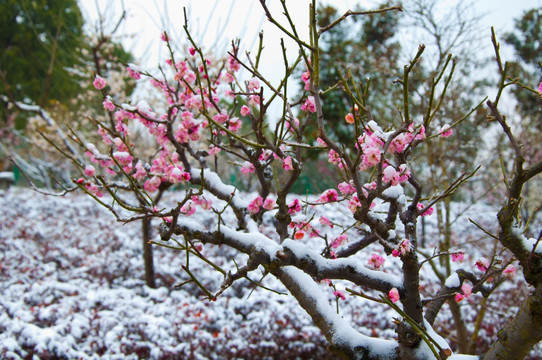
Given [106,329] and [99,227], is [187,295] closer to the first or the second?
[106,329]

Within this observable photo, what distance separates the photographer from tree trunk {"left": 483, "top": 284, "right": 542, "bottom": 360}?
1.21 meters

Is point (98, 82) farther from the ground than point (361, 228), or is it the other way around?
point (98, 82)

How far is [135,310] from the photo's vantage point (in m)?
4.75

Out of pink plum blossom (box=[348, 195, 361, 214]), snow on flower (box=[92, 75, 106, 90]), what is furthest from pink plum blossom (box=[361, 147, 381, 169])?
snow on flower (box=[92, 75, 106, 90])

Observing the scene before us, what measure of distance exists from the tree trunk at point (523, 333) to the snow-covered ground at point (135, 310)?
5.47 feet

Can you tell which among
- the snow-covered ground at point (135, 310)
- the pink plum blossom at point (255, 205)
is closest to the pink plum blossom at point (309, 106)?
the pink plum blossom at point (255, 205)

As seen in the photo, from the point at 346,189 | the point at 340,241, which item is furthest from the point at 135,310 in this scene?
the point at 346,189

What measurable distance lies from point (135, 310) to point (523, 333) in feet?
14.7

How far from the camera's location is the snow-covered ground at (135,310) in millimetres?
3955

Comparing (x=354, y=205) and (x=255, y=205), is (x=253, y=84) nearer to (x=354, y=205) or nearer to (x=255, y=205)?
(x=255, y=205)

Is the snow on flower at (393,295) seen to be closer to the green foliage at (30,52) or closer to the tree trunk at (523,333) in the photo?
the tree trunk at (523,333)

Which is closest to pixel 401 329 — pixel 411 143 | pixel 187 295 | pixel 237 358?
pixel 411 143

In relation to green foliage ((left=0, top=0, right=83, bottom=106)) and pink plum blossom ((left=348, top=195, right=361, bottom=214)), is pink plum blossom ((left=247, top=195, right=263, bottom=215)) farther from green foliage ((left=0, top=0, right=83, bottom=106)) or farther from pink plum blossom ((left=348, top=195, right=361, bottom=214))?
green foliage ((left=0, top=0, right=83, bottom=106))

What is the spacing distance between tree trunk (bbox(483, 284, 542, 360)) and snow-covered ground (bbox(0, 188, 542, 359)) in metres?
1.67
